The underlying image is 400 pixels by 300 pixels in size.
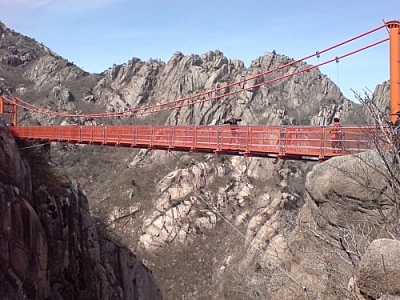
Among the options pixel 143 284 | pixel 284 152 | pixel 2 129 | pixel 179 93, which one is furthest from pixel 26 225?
pixel 179 93

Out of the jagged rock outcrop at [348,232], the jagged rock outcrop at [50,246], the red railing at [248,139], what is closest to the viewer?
the jagged rock outcrop at [348,232]

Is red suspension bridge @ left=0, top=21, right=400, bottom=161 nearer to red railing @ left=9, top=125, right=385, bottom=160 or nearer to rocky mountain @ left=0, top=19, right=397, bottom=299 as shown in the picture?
red railing @ left=9, top=125, right=385, bottom=160

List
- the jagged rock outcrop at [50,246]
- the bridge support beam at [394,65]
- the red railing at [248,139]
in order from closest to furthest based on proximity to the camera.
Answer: the bridge support beam at [394,65]
the red railing at [248,139]
the jagged rock outcrop at [50,246]

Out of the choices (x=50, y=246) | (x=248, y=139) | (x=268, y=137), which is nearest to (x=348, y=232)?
(x=268, y=137)

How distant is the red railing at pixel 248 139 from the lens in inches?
340

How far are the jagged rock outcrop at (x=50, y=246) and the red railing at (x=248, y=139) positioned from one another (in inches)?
97.2

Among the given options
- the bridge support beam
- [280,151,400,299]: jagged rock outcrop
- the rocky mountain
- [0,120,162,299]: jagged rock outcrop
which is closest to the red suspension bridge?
the bridge support beam

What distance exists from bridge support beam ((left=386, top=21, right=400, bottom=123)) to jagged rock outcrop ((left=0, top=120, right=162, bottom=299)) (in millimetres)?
8168

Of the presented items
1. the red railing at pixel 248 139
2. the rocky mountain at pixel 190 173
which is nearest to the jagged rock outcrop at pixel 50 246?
the red railing at pixel 248 139

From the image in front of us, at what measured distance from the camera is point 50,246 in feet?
43.3

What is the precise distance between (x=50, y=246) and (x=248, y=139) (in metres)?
6.49

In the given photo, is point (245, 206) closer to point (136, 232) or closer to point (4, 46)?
point (136, 232)

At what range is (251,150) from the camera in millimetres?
10797

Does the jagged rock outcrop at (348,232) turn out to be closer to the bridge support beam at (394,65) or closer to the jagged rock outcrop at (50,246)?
the bridge support beam at (394,65)
